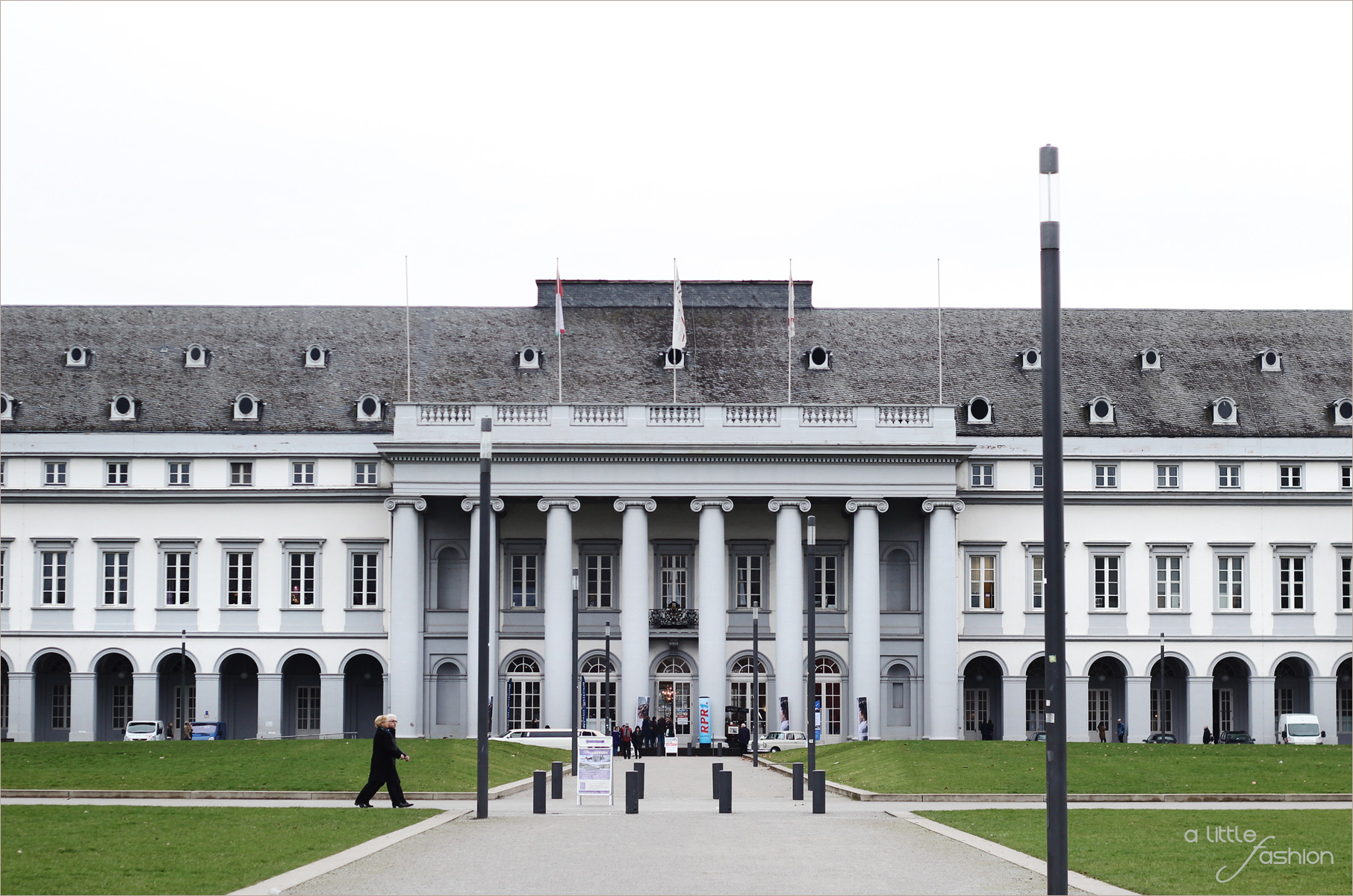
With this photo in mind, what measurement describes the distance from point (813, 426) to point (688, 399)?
6.62 m

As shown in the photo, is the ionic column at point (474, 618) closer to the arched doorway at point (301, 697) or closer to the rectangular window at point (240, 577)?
the arched doorway at point (301, 697)

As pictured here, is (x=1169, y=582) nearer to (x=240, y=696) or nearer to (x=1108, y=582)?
(x=1108, y=582)

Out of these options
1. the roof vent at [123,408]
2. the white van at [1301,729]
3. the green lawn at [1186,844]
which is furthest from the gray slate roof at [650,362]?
the green lawn at [1186,844]

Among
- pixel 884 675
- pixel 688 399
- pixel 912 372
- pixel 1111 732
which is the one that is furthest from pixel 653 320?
pixel 1111 732

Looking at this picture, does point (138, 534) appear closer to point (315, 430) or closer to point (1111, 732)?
point (315, 430)

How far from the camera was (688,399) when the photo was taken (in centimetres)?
7550

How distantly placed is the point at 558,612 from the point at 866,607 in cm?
1157

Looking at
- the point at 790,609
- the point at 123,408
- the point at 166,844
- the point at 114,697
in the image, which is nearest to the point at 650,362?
the point at 790,609

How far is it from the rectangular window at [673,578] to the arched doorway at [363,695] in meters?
11.7

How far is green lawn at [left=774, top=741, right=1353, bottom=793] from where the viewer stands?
3688 centimetres

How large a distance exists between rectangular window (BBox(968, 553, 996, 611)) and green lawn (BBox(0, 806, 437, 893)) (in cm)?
4614

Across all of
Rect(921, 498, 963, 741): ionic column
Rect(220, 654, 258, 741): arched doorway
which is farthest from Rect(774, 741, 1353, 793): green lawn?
Rect(220, 654, 258, 741): arched doorway

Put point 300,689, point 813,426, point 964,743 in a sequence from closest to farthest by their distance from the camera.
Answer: point 964,743
point 813,426
point 300,689

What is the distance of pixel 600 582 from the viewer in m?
74.6
